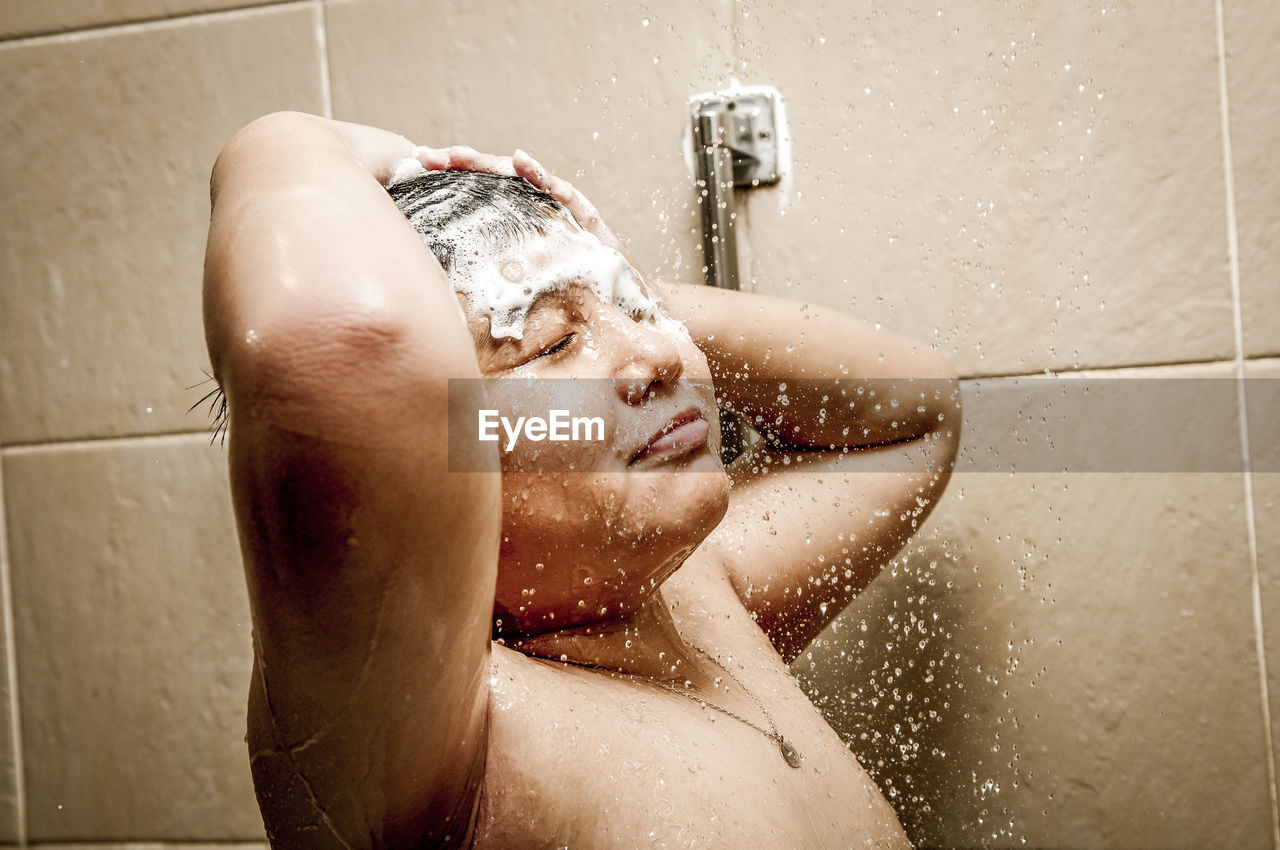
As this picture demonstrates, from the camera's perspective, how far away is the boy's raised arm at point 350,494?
35 centimetres

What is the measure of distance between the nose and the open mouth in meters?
0.02

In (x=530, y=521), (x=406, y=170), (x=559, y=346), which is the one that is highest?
(x=406, y=170)

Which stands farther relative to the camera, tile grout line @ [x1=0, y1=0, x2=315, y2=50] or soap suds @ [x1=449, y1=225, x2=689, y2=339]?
tile grout line @ [x1=0, y1=0, x2=315, y2=50]

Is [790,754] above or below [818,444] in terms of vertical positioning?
below

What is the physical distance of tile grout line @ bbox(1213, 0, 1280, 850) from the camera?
0.87 m

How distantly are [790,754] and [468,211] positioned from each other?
1.38 ft

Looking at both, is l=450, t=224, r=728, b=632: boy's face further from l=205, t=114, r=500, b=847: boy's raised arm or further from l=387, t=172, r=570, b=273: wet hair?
l=205, t=114, r=500, b=847: boy's raised arm

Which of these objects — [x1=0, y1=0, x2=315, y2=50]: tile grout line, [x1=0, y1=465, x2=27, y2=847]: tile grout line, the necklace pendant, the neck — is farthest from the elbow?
[x1=0, y1=465, x2=27, y2=847]: tile grout line

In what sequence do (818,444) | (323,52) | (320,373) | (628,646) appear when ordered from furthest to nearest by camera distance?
1. (323,52)
2. (818,444)
3. (628,646)
4. (320,373)

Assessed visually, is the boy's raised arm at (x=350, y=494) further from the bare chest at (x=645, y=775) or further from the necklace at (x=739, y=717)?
the necklace at (x=739, y=717)

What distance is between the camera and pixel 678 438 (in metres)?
0.57

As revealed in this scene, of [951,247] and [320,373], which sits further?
[951,247]

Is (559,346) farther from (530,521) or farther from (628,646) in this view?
(628,646)

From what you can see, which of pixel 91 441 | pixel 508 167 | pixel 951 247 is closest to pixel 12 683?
pixel 91 441
